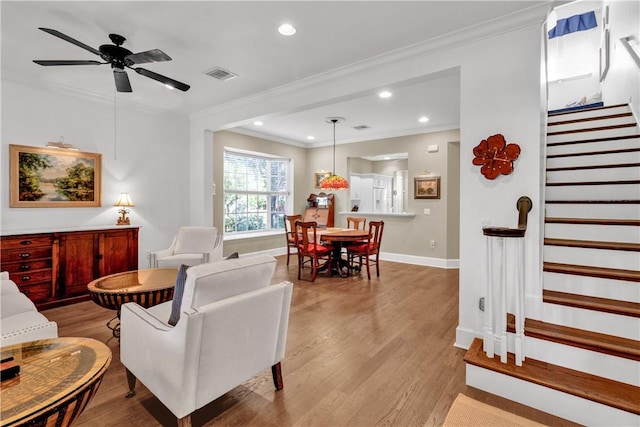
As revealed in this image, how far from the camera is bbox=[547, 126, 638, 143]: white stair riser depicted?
3456 mm

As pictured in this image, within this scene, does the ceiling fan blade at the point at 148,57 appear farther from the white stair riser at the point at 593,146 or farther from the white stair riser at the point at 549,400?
the white stair riser at the point at 593,146

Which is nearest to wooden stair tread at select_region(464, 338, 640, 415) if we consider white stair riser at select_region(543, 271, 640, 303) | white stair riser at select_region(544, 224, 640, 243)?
white stair riser at select_region(543, 271, 640, 303)

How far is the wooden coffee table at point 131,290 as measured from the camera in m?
2.51

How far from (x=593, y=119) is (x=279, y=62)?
4018 millimetres

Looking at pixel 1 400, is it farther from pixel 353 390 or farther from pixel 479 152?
pixel 479 152

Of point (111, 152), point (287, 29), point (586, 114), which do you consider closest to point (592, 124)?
point (586, 114)

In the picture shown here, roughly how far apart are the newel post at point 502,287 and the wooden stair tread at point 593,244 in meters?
0.69

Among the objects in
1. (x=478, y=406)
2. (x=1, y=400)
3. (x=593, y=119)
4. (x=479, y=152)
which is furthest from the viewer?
(x=593, y=119)

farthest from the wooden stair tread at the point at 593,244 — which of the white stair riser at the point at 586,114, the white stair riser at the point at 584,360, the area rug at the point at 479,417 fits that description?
the white stair riser at the point at 586,114

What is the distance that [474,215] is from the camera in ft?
8.82

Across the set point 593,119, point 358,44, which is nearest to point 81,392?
point 358,44

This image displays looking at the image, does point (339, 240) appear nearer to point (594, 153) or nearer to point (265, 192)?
point (265, 192)

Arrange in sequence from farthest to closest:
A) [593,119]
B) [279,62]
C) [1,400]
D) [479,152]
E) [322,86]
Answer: [593,119] → [322,86] → [279,62] → [479,152] → [1,400]

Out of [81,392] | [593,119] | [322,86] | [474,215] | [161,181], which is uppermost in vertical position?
[322,86]
